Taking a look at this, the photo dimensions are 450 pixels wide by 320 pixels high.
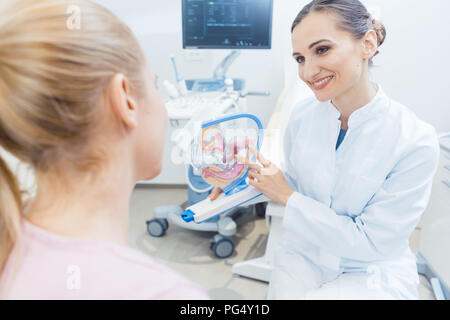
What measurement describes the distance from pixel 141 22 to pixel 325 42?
1.87 m

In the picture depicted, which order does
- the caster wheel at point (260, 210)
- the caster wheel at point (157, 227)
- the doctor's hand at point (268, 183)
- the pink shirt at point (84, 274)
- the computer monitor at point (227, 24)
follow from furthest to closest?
the caster wheel at point (260, 210)
the caster wheel at point (157, 227)
the computer monitor at point (227, 24)
the doctor's hand at point (268, 183)
the pink shirt at point (84, 274)

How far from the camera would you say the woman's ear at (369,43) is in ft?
3.32

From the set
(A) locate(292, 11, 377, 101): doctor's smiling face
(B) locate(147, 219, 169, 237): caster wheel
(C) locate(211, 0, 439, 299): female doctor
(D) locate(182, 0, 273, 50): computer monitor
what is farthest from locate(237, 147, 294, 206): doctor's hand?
(B) locate(147, 219, 169, 237): caster wheel

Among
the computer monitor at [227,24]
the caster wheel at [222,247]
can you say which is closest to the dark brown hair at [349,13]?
the computer monitor at [227,24]

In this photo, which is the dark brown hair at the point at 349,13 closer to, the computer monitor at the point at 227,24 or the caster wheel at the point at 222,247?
the computer monitor at the point at 227,24

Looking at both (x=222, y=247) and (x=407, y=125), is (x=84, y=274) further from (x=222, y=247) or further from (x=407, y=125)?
(x=222, y=247)

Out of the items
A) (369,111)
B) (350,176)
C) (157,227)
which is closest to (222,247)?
(157,227)

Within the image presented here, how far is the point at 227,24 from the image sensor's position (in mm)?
1973

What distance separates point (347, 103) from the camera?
110 cm

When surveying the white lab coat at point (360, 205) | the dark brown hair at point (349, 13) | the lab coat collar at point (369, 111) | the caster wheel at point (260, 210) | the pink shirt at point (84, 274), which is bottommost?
the caster wheel at point (260, 210)

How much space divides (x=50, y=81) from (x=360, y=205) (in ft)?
2.89

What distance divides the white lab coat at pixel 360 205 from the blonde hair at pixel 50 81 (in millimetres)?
703

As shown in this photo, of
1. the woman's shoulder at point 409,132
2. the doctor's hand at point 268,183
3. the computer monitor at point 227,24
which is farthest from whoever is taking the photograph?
the computer monitor at point 227,24
